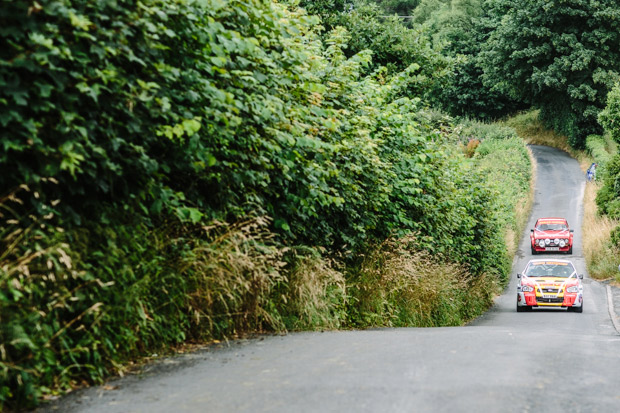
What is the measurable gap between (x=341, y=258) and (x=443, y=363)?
5836mm


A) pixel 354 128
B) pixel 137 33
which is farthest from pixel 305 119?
pixel 137 33

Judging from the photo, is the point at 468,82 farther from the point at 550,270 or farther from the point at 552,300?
the point at 552,300

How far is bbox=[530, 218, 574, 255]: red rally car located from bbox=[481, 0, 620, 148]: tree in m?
23.4

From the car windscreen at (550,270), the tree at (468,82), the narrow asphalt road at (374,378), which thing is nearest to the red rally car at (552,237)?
the car windscreen at (550,270)

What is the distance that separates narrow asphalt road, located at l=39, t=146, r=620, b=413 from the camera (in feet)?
18.9

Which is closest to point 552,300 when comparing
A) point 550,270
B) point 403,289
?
point 550,270

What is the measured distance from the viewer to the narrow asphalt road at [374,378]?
18.9 feet

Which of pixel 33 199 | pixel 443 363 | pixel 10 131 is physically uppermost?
pixel 10 131

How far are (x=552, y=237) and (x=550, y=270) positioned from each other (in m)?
18.8

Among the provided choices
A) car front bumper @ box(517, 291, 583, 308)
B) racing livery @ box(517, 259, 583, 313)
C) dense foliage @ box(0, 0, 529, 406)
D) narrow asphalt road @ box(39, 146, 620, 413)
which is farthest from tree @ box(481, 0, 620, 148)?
narrow asphalt road @ box(39, 146, 620, 413)

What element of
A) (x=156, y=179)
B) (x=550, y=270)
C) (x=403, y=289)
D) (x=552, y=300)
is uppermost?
(x=156, y=179)

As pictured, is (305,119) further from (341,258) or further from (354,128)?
(341,258)

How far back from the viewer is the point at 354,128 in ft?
40.5

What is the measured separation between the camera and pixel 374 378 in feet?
21.7
